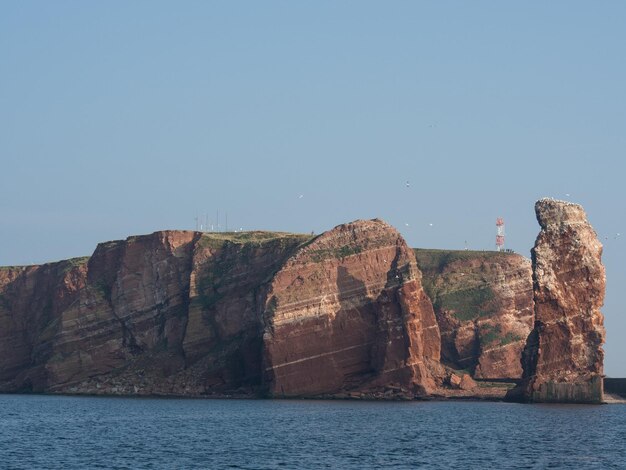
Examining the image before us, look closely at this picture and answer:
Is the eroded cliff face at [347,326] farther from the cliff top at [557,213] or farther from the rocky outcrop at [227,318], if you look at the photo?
the cliff top at [557,213]

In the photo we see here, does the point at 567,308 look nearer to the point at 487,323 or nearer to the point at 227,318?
the point at 227,318

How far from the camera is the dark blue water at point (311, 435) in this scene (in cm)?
8256

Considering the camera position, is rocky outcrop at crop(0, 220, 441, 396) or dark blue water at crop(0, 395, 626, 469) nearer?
dark blue water at crop(0, 395, 626, 469)

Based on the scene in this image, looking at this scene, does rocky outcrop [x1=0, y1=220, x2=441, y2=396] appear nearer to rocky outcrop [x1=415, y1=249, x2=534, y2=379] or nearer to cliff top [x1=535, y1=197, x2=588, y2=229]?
cliff top [x1=535, y1=197, x2=588, y2=229]

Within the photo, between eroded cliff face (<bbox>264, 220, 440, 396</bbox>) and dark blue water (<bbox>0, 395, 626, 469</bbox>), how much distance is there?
24.6 ft

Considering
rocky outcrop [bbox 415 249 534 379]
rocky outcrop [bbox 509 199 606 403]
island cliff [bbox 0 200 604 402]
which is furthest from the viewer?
rocky outcrop [bbox 415 249 534 379]

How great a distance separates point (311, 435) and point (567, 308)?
4095cm

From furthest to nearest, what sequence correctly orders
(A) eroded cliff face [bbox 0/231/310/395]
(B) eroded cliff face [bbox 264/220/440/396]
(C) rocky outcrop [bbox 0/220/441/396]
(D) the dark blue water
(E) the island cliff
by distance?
(A) eroded cliff face [bbox 0/231/310/395] → (C) rocky outcrop [bbox 0/220/441/396] → (B) eroded cliff face [bbox 264/220/440/396] → (E) the island cliff → (D) the dark blue water

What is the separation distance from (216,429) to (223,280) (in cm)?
6805

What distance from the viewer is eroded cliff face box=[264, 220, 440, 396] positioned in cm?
14888

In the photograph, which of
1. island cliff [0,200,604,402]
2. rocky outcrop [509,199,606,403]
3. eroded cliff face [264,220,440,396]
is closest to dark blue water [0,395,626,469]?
rocky outcrop [509,199,606,403]

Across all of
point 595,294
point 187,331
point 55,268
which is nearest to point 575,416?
point 595,294

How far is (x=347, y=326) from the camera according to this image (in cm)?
15062

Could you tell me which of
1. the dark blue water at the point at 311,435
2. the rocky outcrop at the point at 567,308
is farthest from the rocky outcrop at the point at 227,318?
the rocky outcrop at the point at 567,308
